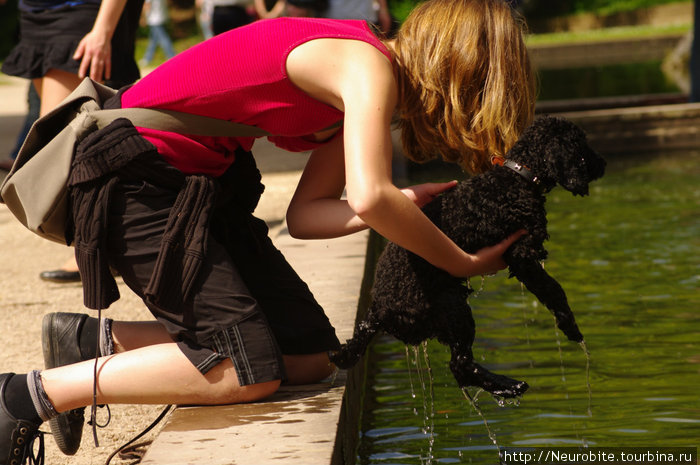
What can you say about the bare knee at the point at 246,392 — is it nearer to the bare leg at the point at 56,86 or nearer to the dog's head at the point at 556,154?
the dog's head at the point at 556,154

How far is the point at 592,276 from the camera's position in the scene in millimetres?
5770

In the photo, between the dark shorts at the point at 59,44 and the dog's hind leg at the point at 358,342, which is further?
the dark shorts at the point at 59,44

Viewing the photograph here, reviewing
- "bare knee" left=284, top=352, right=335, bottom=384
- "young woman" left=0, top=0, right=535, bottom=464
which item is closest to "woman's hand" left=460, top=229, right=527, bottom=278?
"young woman" left=0, top=0, right=535, bottom=464

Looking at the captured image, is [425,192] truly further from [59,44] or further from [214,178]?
[59,44]

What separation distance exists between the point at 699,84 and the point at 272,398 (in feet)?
30.4

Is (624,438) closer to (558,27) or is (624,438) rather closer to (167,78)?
(167,78)

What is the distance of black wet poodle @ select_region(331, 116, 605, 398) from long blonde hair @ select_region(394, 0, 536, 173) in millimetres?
87

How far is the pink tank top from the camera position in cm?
310

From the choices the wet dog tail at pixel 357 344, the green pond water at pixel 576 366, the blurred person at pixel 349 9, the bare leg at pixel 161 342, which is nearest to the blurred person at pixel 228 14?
the blurred person at pixel 349 9

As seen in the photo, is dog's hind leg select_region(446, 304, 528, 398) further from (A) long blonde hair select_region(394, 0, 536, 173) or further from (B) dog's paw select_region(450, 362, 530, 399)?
(A) long blonde hair select_region(394, 0, 536, 173)

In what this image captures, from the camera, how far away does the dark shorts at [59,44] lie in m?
4.94

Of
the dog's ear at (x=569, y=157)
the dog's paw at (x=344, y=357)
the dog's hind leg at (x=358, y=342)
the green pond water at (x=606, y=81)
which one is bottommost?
the green pond water at (x=606, y=81)

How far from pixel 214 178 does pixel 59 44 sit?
2007mm

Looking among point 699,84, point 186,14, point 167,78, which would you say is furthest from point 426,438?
point 186,14
